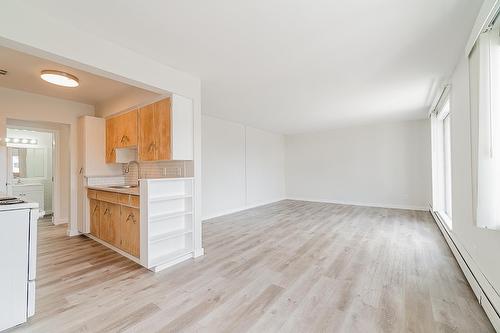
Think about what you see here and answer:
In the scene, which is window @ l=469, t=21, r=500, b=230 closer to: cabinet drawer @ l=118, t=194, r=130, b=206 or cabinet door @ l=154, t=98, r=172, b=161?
cabinet door @ l=154, t=98, r=172, b=161

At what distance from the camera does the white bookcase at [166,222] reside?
8.61 ft

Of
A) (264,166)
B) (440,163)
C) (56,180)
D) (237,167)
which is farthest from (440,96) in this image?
(56,180)

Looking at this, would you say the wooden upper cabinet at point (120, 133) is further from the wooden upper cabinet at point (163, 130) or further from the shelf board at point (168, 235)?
the shelf board at point (168, 235)

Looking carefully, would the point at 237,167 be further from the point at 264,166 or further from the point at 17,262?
the point at 17,262

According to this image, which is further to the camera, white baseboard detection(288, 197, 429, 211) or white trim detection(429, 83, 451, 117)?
white baseboard detection(288, 197, 429, 211)

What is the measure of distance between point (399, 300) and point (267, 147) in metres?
5.98

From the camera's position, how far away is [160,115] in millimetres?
3020

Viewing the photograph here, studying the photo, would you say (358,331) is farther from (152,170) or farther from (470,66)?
(152,170)

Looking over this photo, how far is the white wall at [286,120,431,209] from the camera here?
6016 mm

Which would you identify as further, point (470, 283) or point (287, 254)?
point (287, 254)

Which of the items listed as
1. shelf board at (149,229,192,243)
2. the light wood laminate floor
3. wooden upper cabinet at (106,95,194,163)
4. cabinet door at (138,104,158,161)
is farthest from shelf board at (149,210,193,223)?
cabinet door at (138,104,158,161)

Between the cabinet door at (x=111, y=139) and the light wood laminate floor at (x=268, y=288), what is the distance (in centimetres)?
151

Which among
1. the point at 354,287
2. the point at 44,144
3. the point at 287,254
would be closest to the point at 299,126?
the point at 287,254

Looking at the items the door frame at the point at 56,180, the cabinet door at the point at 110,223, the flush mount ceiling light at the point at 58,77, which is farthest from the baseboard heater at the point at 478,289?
the door frame at the point at 56,180
